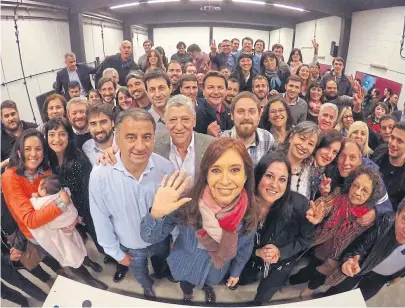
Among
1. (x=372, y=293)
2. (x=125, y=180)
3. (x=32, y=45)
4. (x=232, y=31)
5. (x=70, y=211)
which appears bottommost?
(x=372, y=293)

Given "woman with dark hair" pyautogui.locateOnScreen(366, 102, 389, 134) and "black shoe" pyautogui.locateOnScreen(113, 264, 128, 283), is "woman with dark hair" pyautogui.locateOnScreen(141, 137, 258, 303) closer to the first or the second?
"black shoe" pyautogui.locateOnScreen(113, 264, 128, 283)

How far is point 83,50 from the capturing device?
7434 millimetres

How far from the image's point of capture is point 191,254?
1681 millimetres

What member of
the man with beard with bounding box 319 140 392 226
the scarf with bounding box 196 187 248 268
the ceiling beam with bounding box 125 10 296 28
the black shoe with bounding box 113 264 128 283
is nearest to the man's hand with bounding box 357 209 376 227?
the man with beard with bounding box 319 140 392 226

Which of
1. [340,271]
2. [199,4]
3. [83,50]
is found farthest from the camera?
[199,4]

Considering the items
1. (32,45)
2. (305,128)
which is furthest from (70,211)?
(32,45)

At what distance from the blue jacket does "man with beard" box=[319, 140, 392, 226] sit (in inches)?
27.6

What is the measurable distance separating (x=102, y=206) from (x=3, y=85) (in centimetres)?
449

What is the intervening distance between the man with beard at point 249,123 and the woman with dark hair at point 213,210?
59 cm

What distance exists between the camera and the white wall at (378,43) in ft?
18.7

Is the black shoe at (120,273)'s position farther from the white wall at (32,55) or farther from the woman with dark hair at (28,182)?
the white wall at (32,55)

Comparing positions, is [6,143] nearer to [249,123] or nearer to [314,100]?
[249,123]

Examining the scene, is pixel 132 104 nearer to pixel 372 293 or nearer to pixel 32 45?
pixel 372 293

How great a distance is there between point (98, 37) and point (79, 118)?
788 cm
